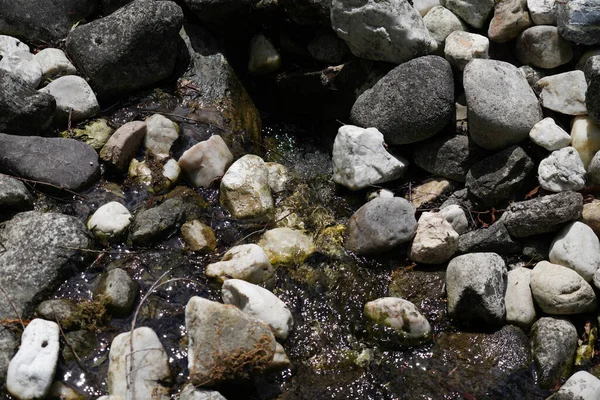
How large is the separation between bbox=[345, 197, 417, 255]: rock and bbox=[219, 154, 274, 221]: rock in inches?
24.8

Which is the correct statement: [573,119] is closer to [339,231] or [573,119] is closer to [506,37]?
[506,37]

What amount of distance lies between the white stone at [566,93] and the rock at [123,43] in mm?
2594

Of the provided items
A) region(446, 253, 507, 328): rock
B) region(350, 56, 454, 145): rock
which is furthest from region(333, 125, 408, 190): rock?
region(446, 253, 507, 328): rock

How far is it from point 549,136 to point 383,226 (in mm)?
1130

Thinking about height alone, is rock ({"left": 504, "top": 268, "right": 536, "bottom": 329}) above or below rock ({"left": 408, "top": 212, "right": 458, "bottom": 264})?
below

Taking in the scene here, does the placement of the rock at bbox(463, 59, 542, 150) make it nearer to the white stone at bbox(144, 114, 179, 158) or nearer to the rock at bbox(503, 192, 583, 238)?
the rock at bbox(503, 192, 583, 238)

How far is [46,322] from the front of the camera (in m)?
3.33

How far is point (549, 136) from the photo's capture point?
3.86 m

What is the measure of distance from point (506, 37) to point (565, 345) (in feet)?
6.62

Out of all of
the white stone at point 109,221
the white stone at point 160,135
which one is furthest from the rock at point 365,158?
the white stone at point 109,221

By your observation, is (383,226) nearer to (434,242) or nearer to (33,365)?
(434,242)

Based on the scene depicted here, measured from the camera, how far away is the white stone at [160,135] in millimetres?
4367

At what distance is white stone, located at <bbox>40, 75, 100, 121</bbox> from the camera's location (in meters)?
4.41

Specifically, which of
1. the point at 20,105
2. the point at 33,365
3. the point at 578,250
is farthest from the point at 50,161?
the point at 578,250
